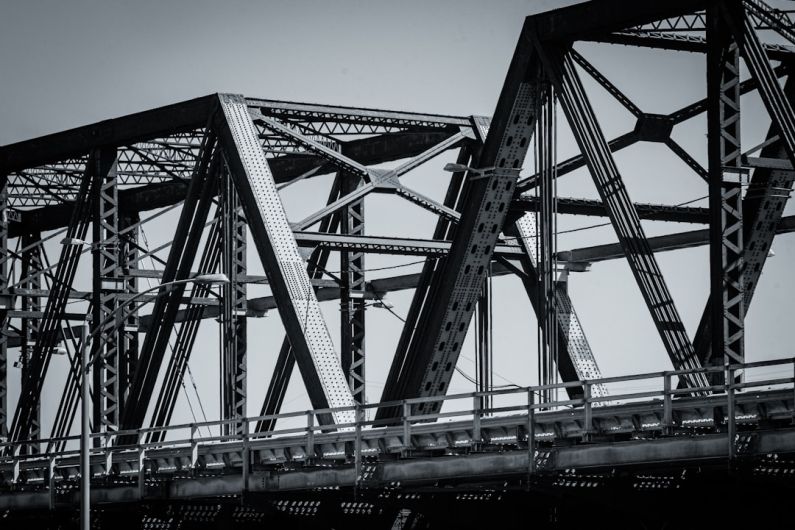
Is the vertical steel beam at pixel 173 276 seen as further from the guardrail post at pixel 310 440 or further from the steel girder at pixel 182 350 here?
the guardrail post at pixel 310 440

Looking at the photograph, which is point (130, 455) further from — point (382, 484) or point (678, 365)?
point (678, 365)

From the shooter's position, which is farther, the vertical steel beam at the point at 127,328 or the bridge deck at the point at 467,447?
the vertical steel beam at the point at 127,328

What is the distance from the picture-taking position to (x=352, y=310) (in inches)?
1941

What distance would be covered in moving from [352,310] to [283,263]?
762 cm

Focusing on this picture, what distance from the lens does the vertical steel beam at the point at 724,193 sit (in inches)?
1228

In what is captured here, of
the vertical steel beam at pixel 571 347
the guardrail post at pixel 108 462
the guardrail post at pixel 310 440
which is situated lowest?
the guardrail post at pixel 310 440

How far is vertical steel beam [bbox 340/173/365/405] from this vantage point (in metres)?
49.4

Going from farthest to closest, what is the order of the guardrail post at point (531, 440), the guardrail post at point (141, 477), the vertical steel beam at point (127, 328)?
the vertical steel beam at point (127, 328)
the guardrail post at point (141, 477)
the guardrail post at point (531, 440)

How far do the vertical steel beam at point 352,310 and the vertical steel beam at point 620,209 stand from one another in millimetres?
13637

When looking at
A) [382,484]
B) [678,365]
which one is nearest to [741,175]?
[678,365]

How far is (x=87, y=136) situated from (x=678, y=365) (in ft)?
79.7

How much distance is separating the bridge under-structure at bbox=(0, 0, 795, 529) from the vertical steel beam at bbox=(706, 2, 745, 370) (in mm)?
41

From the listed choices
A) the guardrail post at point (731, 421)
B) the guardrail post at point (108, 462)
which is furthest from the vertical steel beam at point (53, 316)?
the guardrail post at point (731, 421)

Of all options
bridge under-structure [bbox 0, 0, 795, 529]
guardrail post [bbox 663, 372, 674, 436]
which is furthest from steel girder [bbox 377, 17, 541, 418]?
guardrail post [bbox 663, 372, 674, 436]
